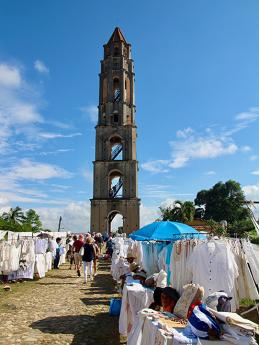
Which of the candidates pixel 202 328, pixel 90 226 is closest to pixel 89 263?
pixel 202 328

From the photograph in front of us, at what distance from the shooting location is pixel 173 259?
838 centimetres

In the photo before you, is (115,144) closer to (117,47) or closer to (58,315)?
(117,47)

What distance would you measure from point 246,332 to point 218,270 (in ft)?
10.2

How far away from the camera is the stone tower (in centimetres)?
4066

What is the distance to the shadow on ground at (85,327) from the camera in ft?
23.2

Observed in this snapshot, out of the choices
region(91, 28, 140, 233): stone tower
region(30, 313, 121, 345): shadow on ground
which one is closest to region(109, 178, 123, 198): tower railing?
region(91, 28, 140, 233): stone tower

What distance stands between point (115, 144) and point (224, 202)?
79.1 ft

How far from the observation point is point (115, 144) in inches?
1764

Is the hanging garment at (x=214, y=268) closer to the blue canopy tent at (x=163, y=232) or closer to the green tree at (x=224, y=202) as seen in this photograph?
the blue canopy tent at (x=163, y=232)

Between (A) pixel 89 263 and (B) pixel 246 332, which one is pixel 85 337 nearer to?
(B) pixel 246 332

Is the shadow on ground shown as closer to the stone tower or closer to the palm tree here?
the stone tower

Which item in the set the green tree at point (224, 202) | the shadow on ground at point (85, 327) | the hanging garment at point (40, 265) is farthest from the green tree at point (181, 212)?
the shadow on ground at point (85, 327)

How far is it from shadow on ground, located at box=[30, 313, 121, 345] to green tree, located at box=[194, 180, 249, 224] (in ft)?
167

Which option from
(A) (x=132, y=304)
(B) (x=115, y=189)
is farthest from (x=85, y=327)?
(B) (x=115, y=189)
